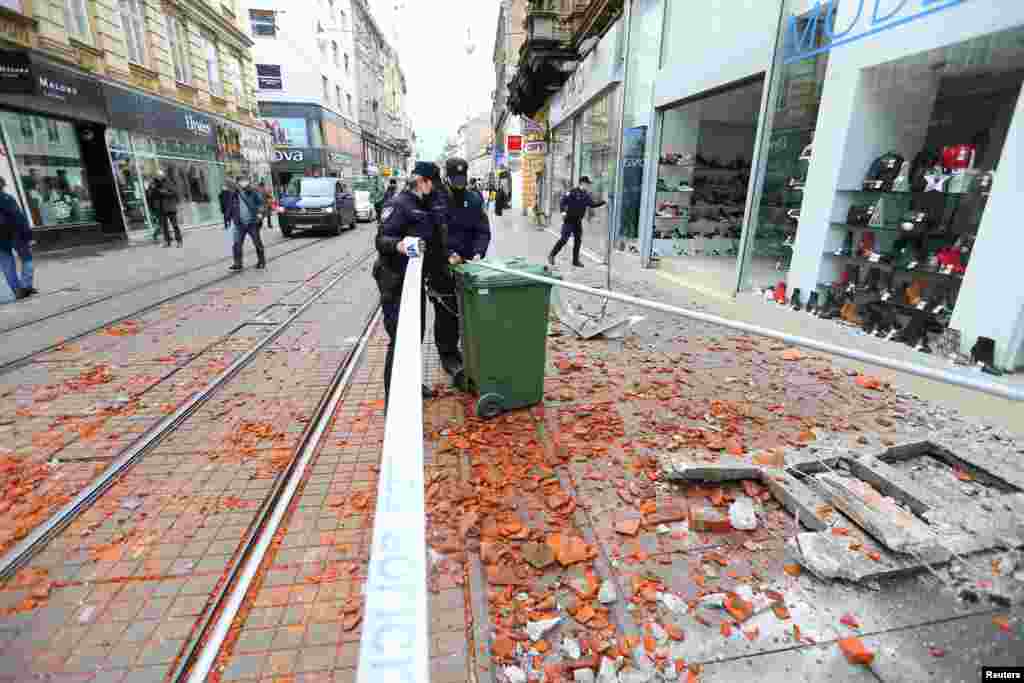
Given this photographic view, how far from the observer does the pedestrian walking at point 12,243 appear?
8.29m

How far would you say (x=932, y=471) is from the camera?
3.42 m

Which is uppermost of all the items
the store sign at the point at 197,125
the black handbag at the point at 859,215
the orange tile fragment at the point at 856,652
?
the store sign at the point at 197,125

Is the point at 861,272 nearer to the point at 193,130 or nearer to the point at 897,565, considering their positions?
the point at 897,565

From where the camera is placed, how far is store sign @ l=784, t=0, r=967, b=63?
5.49m

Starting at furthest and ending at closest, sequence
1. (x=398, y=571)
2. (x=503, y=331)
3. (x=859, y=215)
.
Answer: (x=859, y=215)
(x=503, y=331)
(x=398, y=571)

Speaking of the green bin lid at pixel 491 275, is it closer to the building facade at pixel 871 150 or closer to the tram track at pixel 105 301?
the building facade at pixel 871 150

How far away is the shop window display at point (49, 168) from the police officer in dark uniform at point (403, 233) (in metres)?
15.3

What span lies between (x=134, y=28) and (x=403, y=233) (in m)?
22.0

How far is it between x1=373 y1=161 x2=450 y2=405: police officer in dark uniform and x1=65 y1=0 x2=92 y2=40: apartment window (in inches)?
716

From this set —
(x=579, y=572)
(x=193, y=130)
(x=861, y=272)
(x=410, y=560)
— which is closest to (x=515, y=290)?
(x=579, y=572)

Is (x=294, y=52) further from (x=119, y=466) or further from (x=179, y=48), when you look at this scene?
(x=119, y=466)

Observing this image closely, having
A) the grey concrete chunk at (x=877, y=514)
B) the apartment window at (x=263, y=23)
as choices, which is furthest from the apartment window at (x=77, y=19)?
the apartment window at (x=263, y=23)

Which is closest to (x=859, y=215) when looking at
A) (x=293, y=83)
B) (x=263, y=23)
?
(x=293, y=83)

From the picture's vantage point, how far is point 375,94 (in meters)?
63.8
